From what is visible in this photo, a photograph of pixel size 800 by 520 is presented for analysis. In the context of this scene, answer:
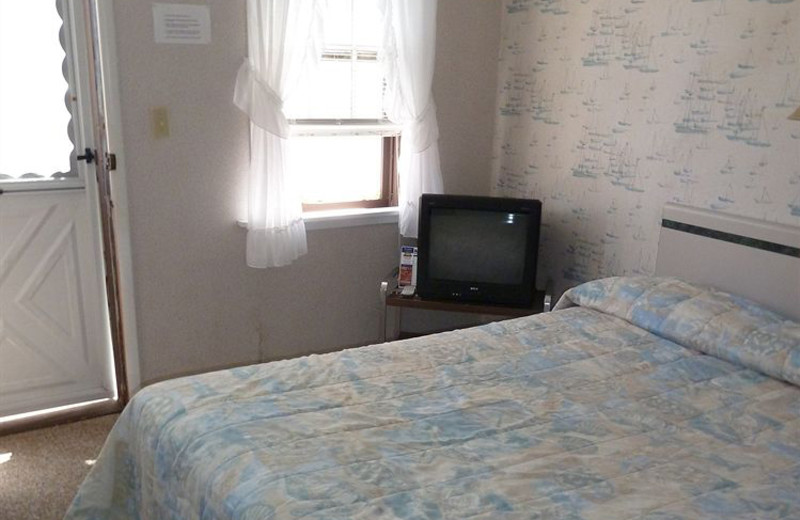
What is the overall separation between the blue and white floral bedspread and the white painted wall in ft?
4.13

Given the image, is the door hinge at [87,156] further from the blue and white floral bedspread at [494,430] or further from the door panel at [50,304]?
A: the blue and white floral bedspread at [494,430]

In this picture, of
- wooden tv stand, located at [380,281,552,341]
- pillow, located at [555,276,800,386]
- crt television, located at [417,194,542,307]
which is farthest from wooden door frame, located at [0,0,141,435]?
pillow, located at [555,276,800,386]

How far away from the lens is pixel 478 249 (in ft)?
11.0

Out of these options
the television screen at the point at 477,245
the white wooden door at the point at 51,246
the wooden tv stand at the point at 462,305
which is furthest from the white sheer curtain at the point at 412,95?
the white wooden door at the point at 51,246

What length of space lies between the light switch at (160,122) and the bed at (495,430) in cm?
138

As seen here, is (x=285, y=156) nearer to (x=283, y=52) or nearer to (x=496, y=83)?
(x=283, y=52)

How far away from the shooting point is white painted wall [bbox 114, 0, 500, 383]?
9.84ft

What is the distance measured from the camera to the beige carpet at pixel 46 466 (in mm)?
2445

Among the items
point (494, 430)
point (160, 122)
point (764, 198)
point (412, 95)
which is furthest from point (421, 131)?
point (494, 430)

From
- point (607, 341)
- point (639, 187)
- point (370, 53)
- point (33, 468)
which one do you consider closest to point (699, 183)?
point (639, 187)

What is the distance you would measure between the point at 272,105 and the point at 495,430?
192cm

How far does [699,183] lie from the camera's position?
2814 mm

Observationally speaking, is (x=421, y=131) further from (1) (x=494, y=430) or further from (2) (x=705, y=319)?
(1) (x=494, y=430)

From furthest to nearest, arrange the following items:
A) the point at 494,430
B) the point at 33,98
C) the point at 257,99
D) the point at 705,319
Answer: the point at 257,99, the point at 33,98, the point at 705,319, the point at 494,430
